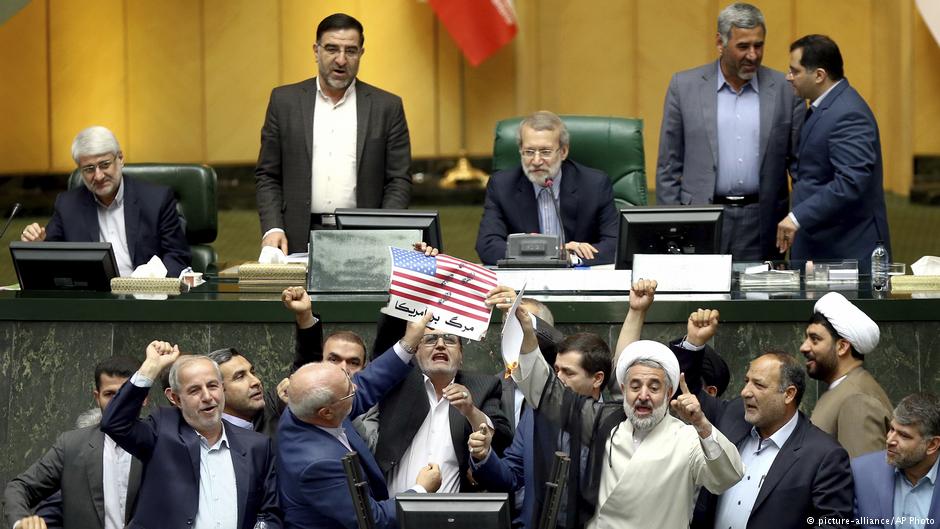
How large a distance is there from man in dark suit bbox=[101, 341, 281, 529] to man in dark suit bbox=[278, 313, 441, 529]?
0.45ft

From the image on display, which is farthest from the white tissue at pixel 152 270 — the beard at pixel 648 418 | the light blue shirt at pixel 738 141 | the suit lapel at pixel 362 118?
the light blue shirt at pixel 738 141

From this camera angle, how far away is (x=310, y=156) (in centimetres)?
702

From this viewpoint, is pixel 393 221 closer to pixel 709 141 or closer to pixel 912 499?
pixel 709 141

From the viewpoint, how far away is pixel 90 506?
195 inches

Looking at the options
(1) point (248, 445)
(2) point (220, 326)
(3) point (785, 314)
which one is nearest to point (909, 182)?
(3) point (785, 314)

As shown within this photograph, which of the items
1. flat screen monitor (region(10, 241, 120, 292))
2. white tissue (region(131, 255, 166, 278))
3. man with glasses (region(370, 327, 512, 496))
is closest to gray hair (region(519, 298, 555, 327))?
man with glasses (region(370, 327, 512, 496))

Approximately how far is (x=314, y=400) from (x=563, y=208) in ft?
8.00

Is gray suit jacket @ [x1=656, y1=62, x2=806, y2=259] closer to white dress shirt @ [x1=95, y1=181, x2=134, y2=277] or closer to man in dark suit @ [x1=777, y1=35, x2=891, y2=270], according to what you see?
man in dark suit @ [x1=777, y1=35, x2=891, y2=270]

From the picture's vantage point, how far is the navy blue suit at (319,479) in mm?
4457

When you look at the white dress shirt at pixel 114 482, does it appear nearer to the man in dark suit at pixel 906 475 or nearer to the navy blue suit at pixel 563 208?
the navy blue suit at pixel 563 208

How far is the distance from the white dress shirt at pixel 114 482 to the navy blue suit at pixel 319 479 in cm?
63

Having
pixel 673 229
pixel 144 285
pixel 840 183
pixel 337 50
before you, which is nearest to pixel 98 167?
pixel 144 285

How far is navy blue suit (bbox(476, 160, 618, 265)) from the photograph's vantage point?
263 inches

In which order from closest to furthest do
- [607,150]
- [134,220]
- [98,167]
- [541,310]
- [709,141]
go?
1. [541,310]
2. [98,167]
3. [134,220]
4. [709,141]
5. [607,150]
